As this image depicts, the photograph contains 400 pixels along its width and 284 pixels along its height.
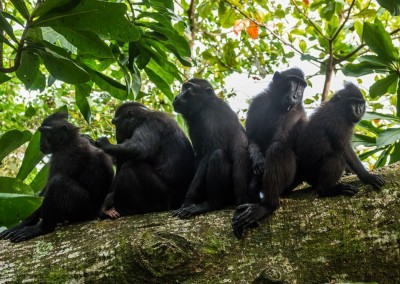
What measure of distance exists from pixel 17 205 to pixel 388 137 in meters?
3.52

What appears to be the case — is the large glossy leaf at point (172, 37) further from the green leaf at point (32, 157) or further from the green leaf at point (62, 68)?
the green leaf at point (32, 157)

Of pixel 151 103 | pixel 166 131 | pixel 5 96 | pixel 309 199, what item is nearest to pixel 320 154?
pixel 309 199

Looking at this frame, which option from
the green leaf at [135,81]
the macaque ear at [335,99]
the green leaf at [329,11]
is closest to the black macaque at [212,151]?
the green leaf at [135,81]

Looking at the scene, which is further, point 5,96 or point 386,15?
point 5,96

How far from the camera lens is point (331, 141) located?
4.86m

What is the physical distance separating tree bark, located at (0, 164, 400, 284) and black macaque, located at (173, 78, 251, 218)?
66 cm

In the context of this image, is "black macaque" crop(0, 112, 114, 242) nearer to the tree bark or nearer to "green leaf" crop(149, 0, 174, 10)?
the tree bark

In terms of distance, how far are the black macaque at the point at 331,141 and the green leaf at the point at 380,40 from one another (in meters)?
0.52

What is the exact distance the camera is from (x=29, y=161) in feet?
17.2

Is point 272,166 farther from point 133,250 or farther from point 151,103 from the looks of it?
point 151,103

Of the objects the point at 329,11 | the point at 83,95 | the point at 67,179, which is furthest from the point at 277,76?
the point at 67,179

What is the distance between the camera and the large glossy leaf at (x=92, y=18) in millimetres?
3539

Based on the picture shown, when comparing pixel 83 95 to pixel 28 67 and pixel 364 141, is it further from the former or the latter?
pixel 364 141

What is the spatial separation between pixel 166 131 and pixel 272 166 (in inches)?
64.6
